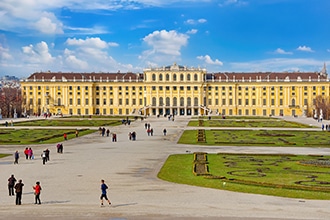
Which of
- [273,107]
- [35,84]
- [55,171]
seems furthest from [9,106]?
[55,171]

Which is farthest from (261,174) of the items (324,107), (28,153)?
(324,107)

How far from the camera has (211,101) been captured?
13512cm

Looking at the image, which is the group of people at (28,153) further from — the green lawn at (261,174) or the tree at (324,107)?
the tree at (324,107)

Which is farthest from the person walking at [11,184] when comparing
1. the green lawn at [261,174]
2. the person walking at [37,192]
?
the green lawn at [261,174]

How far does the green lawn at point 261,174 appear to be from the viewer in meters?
22.5

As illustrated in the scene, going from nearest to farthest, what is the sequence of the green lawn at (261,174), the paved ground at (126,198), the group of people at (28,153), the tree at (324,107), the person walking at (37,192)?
the paved ground at (126,198), the person walking at (37,192), the green lawn at (261,174), the group of people at (28,153), the tree at (324,107)

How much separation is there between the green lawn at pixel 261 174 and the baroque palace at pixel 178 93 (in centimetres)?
9762

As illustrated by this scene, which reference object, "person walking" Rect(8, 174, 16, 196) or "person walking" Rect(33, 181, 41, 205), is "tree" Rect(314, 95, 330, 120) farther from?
"person walking" Rect(33, 181, 41, 205)

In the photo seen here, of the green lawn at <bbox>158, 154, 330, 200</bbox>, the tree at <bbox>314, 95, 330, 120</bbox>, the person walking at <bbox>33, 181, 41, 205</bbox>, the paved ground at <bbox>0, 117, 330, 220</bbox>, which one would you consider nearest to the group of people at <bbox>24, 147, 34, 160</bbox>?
the paved ground at <bbox>0, 117, 330, 220</bbox>

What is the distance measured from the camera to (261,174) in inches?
1065

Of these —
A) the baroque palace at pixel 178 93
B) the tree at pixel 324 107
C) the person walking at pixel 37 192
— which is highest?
the baroque palace at pixel 178 93

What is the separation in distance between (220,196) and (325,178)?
7361 millimetres

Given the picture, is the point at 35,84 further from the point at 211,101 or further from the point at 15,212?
the point at 15,212

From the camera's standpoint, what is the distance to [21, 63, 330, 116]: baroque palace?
437 ft
